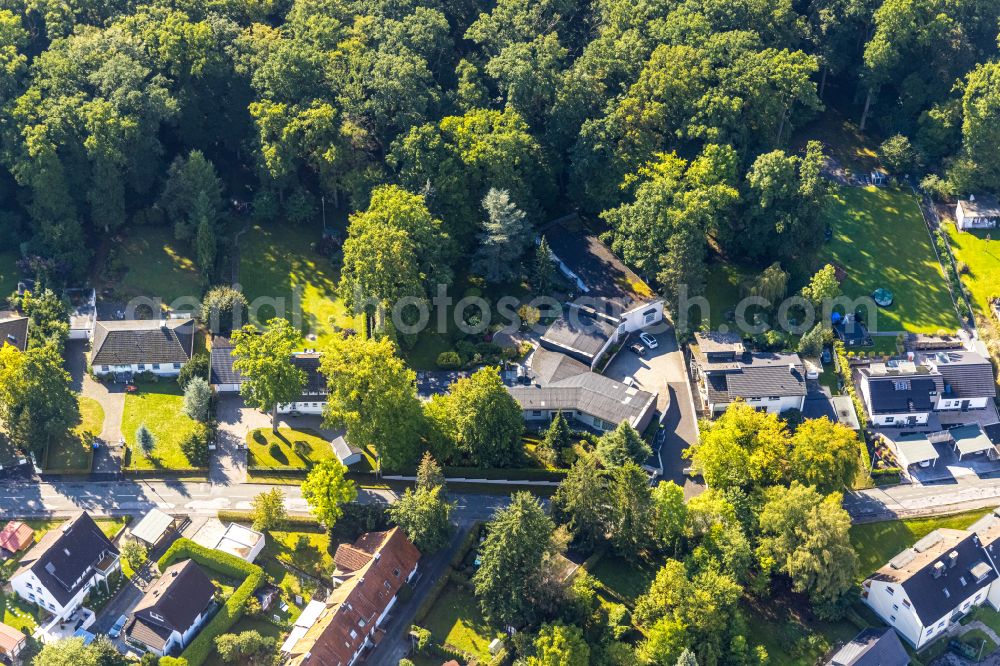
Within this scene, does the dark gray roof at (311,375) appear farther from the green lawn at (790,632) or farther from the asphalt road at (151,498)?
the green lawn at (790,632)

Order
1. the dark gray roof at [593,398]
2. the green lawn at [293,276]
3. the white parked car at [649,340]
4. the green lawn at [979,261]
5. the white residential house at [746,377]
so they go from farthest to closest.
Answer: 1. the green lawn at [979,261]
2. the white parked car at [649,340]
3. the green lawn at [293,276]
4. the white residential house at [746,377]
5. the dark gray roof at [593,398]

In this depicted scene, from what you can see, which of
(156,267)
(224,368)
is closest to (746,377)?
(224,368)

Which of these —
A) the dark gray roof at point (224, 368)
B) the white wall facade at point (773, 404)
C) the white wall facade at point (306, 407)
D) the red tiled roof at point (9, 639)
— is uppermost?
the dark gray roof at point (224, 368)

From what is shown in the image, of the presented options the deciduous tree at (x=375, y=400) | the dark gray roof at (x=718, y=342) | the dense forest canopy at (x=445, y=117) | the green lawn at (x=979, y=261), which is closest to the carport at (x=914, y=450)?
the dark gray roof at (x=718, y=342)

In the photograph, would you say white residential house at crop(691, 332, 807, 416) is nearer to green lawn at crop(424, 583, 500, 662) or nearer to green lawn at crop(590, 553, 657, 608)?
green lawn at crop(590, 553, 657, 608)

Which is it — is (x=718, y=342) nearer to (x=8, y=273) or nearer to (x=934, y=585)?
(x=934, y=585)
